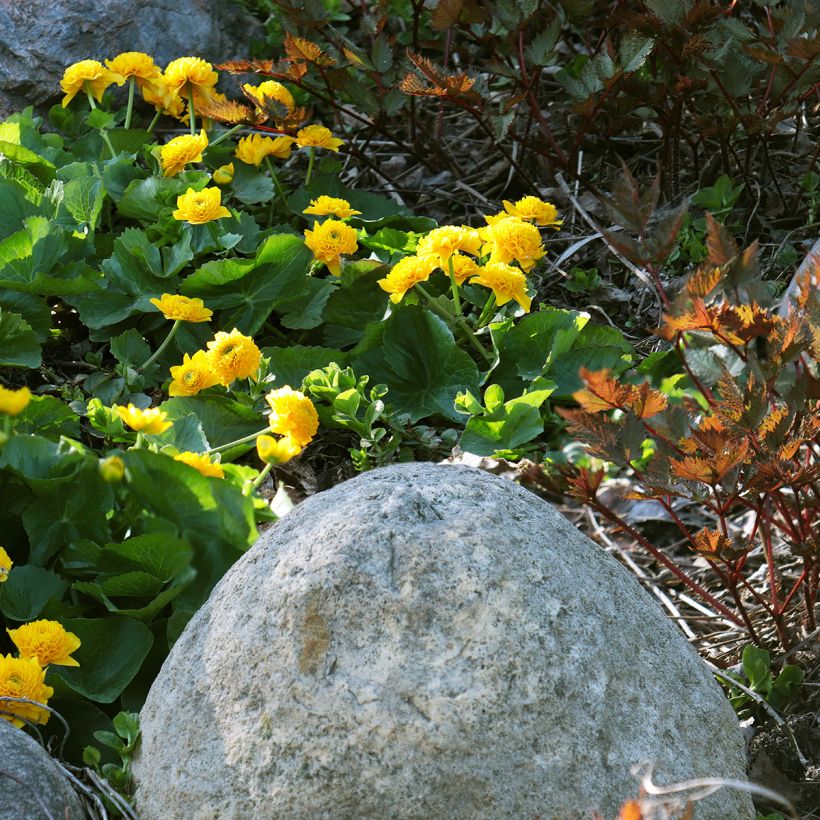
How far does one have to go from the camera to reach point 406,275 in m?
2.78

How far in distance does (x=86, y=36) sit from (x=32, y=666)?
2.86 m

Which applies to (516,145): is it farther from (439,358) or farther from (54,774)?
(54,774)

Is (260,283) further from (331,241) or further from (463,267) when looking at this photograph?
(463,267)

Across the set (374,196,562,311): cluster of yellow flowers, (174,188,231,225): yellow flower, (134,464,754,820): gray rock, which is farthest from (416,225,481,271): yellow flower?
(134,464,754,820): gray rock

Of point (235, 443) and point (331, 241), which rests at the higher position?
point (331, 241)

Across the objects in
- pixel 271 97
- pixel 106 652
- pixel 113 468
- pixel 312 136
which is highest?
pixel 271 97

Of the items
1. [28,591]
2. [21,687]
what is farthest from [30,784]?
[28,591]

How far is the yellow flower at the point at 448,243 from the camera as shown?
2.80m

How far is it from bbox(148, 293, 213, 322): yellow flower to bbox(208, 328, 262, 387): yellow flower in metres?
0.24

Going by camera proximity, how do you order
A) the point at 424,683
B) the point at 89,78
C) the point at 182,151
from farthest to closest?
the point at 89,78
the point at 182,151
the point at 424,683

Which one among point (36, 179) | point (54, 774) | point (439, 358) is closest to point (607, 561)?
point (54, 774)

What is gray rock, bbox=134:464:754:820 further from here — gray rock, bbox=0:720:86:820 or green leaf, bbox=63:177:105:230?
green leaf, bbox=63:177:105:230

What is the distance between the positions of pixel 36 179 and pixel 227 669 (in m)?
2.15

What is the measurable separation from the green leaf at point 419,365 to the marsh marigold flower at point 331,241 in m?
0.27
